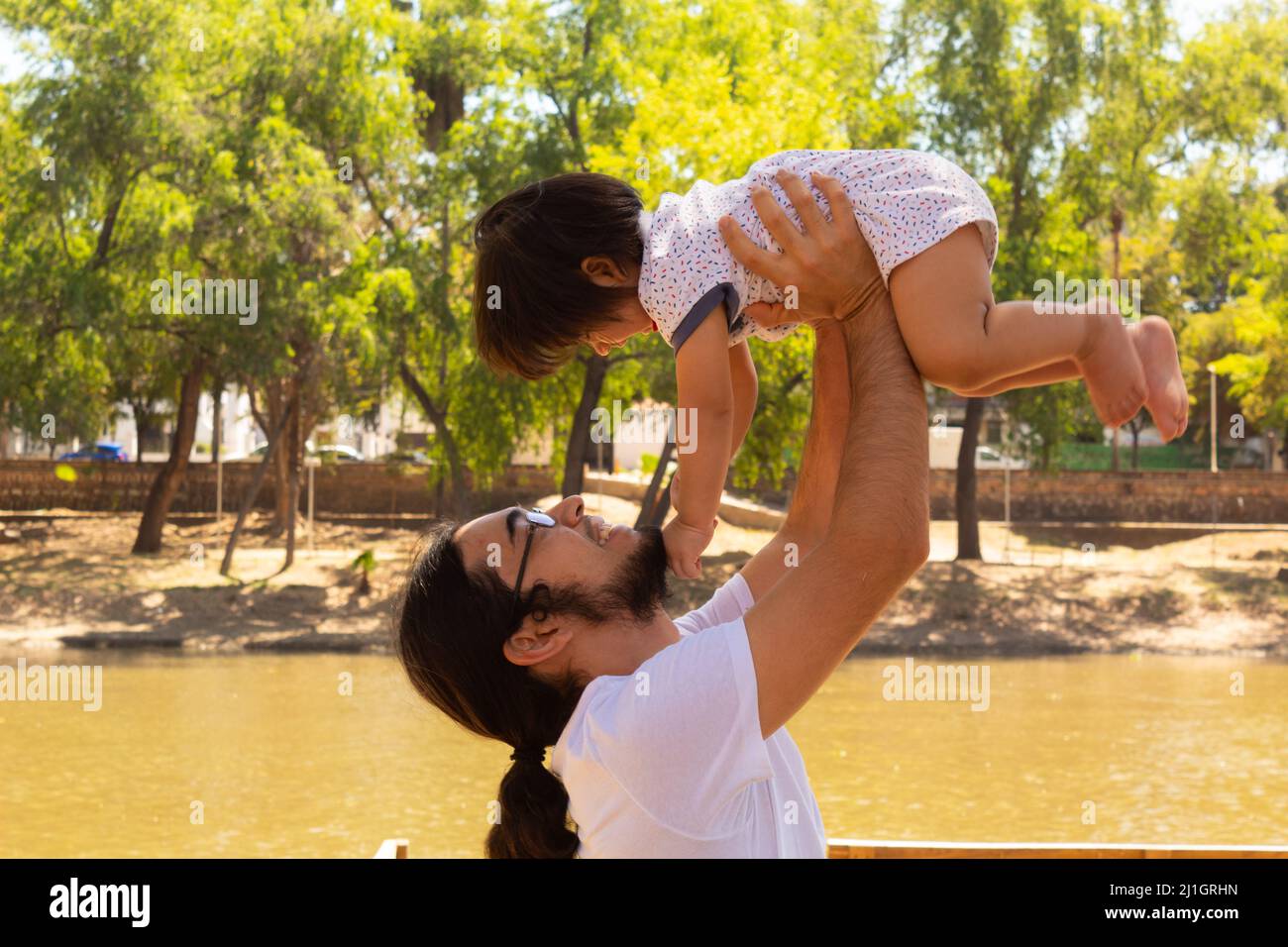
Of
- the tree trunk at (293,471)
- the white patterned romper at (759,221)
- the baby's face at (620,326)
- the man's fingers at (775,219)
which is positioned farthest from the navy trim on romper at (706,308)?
the tree trunk at (293,471)

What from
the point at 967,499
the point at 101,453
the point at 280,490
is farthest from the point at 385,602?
the point at 101,453

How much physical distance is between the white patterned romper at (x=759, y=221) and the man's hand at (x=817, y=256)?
0.08 m

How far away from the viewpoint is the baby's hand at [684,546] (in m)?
2.73


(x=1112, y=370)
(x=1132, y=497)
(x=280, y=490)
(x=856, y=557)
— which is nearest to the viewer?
(x=856, y=557)

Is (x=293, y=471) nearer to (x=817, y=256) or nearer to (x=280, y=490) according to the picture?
(x=280, y=490)

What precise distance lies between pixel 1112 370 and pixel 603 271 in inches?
42.8

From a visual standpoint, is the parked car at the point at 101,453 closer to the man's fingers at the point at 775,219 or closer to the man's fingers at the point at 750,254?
the man's fingers at the point at 750,254

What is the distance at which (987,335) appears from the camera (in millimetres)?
2689

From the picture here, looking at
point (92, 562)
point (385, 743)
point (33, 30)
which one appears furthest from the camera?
point (92, 562)

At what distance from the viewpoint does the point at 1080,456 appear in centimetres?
4803

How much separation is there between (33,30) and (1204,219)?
20238mm
